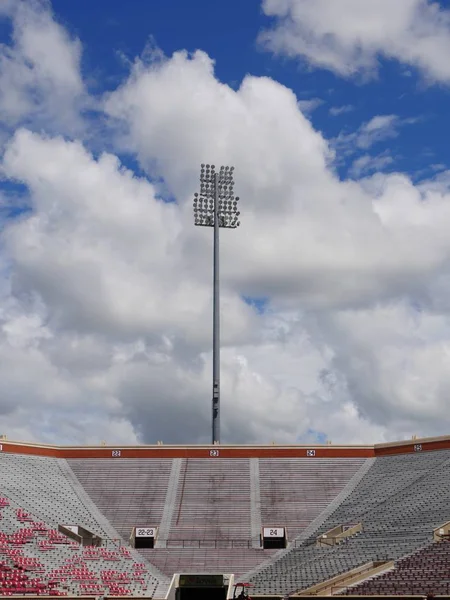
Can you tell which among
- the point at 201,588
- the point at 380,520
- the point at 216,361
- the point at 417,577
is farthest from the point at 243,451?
the point at 417,577

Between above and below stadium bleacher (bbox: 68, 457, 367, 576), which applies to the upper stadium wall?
above

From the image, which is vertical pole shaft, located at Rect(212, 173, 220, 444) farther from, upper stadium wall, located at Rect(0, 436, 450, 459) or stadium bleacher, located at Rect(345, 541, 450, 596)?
stadium bleacher, located at Rect(345, 541, 450, 596)

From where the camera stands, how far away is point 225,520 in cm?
5162

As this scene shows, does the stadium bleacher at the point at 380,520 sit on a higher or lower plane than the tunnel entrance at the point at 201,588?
higher

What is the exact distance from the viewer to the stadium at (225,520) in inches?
1630

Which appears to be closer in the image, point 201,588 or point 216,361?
point 201,588

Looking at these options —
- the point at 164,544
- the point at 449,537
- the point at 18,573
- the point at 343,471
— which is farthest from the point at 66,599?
the point at 343,471

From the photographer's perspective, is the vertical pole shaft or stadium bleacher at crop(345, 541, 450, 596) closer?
stadium bleacher at crop(345, 541, 450, 596)

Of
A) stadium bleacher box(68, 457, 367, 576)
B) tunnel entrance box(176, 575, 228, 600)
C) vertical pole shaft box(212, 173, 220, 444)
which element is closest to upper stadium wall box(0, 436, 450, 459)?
stadium bleacher box(68, 457, 367, 576)

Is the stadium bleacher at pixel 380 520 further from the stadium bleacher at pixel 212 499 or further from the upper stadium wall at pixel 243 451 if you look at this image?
the stadium bleacher at pixel 212 499

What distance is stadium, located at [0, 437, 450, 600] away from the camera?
41406mm

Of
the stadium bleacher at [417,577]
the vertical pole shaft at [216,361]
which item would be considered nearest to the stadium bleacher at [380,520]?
the stadium bleacher at [417,577]

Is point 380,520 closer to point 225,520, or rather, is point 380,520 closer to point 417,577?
point 225,520

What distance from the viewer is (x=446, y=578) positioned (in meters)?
36.5
